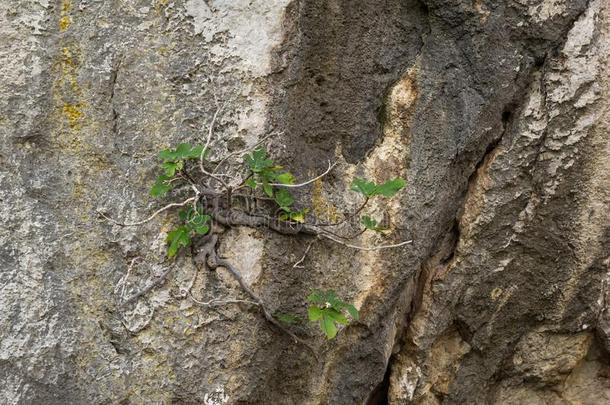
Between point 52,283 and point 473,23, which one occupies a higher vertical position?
point 473,23

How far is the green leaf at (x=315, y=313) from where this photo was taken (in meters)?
1.49

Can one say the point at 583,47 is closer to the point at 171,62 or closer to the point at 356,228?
the point at 356,228

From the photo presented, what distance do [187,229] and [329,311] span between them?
1.01ft

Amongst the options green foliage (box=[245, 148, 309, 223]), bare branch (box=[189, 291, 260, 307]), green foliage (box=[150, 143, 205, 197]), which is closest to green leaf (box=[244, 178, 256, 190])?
green foliage (box=[245, 148, 309, 223])

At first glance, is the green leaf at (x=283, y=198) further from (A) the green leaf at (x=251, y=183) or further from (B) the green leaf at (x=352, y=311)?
(B) the green leaf at (x=352, y=311)

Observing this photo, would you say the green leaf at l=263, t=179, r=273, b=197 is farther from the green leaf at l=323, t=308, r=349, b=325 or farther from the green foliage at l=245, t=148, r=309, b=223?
the green leaf at l=323, t=308, r=349, b=325

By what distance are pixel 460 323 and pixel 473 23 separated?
645 mm

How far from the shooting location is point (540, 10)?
5.29ft

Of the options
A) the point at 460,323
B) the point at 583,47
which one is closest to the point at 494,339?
the point at 460,323

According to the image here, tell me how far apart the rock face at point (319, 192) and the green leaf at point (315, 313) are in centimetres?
10

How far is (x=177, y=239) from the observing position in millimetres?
1496

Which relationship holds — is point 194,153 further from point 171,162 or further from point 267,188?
point 267,188

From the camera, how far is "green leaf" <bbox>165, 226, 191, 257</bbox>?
1495 millimetres

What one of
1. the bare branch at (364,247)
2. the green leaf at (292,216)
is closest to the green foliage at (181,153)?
the green leaf at (292,216)
